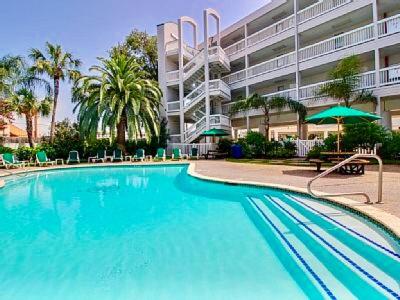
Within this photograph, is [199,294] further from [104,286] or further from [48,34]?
[48,34]

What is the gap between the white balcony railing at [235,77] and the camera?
27942mm

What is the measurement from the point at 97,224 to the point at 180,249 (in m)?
2.78

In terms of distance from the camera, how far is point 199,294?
387cm

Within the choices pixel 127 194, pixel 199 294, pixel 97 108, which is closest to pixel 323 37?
pixel 97 108

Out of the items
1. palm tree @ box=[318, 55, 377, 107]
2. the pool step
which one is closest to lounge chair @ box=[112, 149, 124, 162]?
palm tree @ box=[318, 55, 377, 107]

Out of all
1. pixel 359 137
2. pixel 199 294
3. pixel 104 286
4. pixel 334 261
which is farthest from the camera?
pixel 359 137

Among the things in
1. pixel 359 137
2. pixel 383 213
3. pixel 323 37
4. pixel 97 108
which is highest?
pixel 323 37

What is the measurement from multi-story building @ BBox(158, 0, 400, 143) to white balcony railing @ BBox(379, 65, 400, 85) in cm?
5

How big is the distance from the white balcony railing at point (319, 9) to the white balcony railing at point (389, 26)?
314cm

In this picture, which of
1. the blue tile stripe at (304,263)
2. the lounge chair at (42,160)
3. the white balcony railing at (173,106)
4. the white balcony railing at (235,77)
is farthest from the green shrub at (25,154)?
the blue tile stripe at (304,263)

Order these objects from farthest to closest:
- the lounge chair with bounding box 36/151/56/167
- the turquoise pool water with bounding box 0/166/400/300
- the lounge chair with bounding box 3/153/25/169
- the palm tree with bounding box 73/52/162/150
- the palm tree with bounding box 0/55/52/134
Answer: the palm tree with bounding box 0/55/52/134
the palm tree with bounding box 73/52/162/150
the lounge chair with bounding box 36/151/56/167
the lounge chair with bounding box 3/153/25/169
the turquoise pool water with bounding box 0/166/400/300

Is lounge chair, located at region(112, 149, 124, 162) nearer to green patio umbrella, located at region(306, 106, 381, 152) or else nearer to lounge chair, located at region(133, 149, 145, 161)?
lounge chair, located at region(133, 149, 145, 161)

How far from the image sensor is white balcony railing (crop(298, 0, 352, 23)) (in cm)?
2085

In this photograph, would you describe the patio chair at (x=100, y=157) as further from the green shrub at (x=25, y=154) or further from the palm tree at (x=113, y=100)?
the green shrub at (x=25, y=154)
